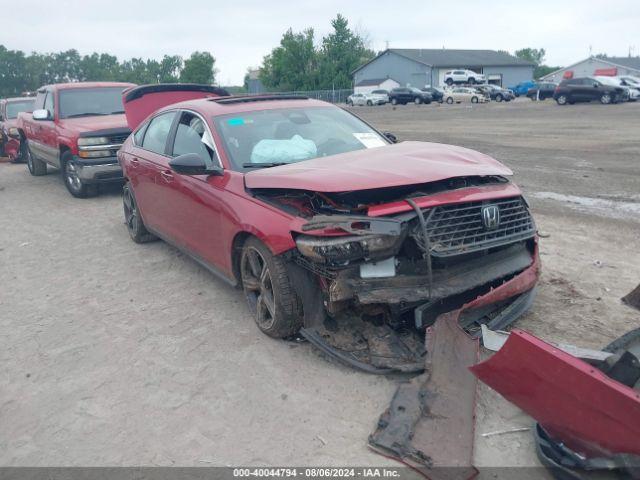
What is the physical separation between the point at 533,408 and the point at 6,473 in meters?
2.69

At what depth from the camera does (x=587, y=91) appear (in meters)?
32.3

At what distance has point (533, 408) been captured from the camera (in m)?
2.66

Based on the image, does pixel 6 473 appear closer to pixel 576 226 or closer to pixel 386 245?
pixel 386 245

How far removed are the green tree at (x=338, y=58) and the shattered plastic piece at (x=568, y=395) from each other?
221 ft

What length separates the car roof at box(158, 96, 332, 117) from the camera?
5168mm

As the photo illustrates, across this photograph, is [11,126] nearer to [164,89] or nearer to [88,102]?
[88,102]

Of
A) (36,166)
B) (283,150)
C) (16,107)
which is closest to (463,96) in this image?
(16,107)

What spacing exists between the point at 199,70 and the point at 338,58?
1988 centimetres

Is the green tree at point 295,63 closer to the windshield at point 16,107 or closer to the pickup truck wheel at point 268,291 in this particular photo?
the windshield at point 16,107

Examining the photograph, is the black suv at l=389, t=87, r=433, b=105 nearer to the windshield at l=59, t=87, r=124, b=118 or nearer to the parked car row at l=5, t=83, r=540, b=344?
the windshield at l=59, t=87, r=124, b=118

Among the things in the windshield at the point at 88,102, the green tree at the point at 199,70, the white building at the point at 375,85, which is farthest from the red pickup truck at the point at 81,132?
the green tree at the point at 199,70

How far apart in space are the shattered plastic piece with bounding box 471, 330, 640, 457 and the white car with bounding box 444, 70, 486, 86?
59.3 m

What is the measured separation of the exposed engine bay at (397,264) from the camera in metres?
3.46

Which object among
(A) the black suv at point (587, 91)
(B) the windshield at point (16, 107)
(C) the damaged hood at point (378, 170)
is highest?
(A) the black suv at point (587, 91)
